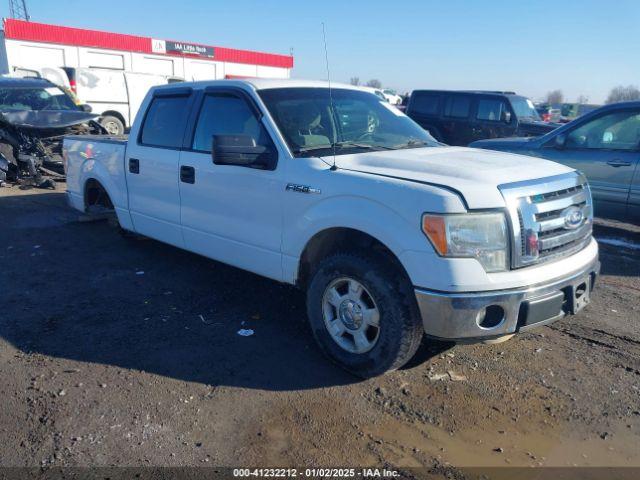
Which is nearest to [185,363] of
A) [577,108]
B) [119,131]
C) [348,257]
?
[348,257]

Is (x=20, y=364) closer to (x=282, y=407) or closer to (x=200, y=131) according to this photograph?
(x=282, y=407)

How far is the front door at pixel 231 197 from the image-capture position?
13.4 feet

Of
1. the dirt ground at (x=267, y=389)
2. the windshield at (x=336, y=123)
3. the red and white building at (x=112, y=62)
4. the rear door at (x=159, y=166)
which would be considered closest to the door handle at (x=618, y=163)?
the dirt ground at (x=267, y=389)

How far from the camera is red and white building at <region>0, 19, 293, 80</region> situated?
24781 millimetres

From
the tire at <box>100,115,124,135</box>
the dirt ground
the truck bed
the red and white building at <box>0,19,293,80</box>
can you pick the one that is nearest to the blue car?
the dirt ground

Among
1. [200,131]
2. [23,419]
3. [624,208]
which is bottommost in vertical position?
[23,419]

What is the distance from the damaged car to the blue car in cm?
890

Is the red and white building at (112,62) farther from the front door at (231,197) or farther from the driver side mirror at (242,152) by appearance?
the driver side mirror at (242,152)

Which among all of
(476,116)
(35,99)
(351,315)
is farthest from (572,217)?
(35,99)

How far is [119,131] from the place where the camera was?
17938 millimetres

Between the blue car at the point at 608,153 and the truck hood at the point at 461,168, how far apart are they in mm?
3369

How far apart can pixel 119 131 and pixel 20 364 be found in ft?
51.1

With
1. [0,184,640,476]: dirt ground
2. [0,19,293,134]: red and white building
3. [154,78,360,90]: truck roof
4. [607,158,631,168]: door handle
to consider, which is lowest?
[0,184,640,476]: dirt ground

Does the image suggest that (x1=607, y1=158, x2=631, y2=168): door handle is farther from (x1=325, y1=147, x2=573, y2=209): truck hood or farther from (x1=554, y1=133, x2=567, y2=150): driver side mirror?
(x1=325, y1=147, x2=573, y2=209): truck hood
